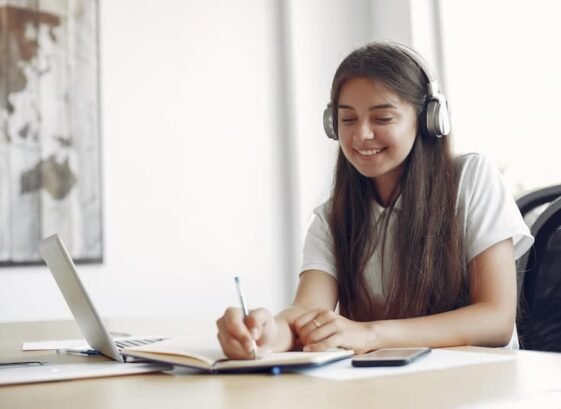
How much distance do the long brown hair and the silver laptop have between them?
54cm

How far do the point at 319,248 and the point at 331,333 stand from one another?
520 mm

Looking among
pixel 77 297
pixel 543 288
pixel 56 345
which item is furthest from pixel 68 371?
pixel 543 288

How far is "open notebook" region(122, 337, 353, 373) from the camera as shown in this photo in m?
0.87

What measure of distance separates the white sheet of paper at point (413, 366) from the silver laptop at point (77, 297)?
11.6 inches

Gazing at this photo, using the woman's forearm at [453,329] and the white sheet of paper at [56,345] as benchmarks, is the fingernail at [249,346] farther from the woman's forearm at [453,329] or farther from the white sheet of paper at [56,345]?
the white sheet of paper at [56,345]

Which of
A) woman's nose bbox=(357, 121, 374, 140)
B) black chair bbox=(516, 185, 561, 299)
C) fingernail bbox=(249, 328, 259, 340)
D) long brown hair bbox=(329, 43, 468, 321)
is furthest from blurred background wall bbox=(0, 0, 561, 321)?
fingernail bbox=(249, 328, 259, 340)

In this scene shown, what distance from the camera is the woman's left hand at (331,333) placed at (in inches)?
40.9

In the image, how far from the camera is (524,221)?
4.90 ft

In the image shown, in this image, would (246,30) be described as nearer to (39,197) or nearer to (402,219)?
(39,197)

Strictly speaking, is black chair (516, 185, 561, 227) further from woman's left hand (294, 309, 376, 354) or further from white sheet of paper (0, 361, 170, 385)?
white sheet of paper (0, 361, 170, 385)

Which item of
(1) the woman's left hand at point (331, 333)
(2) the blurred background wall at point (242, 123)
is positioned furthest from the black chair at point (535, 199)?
(2) the blurred background wall at point (242, 123)

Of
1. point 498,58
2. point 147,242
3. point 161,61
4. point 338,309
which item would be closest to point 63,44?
point 161,61

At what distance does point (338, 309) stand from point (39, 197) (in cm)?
181

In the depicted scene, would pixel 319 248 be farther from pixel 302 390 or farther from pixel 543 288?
pixel 302 390
